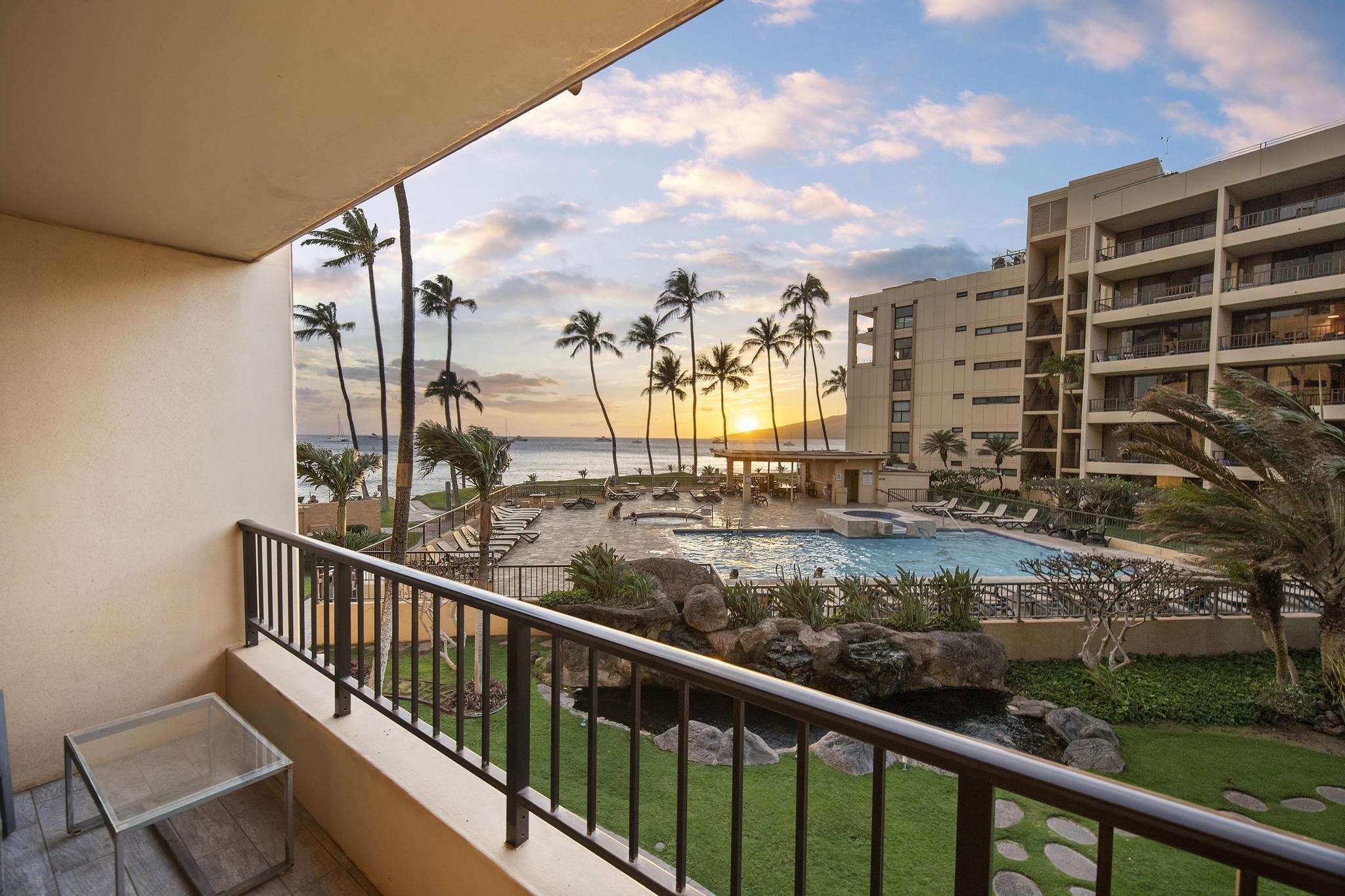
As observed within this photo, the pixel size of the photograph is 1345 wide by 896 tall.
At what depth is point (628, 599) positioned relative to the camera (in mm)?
8539

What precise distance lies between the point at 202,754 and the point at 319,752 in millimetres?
415

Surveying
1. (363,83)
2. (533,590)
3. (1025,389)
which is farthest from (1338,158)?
(363,83)

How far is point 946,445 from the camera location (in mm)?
29359

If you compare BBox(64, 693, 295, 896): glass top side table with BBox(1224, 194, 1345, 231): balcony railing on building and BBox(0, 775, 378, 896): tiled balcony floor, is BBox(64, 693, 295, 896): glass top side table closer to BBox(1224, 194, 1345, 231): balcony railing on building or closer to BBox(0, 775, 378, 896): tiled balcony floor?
BBox(0, 775, 378, 896): tiled balcony floor

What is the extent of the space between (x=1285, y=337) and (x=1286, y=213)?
3.77m

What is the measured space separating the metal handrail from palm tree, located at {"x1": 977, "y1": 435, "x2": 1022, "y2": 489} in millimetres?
29258

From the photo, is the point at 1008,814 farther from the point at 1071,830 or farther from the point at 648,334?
the point at 648,334

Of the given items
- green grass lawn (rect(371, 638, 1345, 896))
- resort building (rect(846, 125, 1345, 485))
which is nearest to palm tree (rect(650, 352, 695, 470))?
resort building (rect(846, 125, 1345, 485))

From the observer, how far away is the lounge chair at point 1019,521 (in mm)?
18406

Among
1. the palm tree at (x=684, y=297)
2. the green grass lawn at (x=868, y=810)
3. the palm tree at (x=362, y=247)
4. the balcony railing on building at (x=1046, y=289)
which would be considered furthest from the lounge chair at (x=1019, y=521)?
the palm tree at (x=362, y=247)

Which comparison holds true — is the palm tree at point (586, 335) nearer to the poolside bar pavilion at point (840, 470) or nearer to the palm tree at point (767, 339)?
the palm tree at point (767, 339)

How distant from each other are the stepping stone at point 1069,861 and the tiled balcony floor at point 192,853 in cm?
463

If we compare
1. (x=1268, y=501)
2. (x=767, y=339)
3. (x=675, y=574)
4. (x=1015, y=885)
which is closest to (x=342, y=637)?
(x=1015, y=885)

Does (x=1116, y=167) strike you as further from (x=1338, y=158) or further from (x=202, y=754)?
(x=202, y=754)
